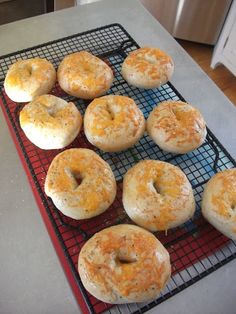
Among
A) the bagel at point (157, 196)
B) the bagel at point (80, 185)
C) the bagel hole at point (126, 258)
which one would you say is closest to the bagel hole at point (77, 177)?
the bagel at point (80, 185)

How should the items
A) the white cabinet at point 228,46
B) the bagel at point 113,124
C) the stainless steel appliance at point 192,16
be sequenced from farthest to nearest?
the stainless steel appliance at point 192,16, the white cabinet at point 228,46, the bagel at point 113,124

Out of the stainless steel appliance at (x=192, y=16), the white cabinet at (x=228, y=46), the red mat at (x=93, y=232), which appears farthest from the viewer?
the stainless steel appliance at (x=192, y=16)

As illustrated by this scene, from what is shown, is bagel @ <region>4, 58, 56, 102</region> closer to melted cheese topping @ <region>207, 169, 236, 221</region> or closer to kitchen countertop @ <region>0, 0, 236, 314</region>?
kitchen countertop @ <region>0, 0, 236, 314</region>

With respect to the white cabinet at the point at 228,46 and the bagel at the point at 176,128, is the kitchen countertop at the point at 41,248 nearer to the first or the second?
the bagel at the point at 176,128

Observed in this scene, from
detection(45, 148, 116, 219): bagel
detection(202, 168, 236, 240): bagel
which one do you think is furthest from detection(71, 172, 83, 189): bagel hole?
detection(202, 168, 236, 240): bagel

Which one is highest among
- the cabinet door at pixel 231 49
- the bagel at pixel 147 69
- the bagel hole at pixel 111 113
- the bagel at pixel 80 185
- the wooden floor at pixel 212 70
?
the bagel at pixel 147 69

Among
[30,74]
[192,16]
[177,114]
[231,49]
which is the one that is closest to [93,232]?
[177,114]

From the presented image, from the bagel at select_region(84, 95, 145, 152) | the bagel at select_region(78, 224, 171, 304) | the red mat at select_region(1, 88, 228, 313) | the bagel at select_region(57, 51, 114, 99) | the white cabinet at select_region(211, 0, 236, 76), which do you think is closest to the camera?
the bagel at select_region(78, 224, 171, 304)
